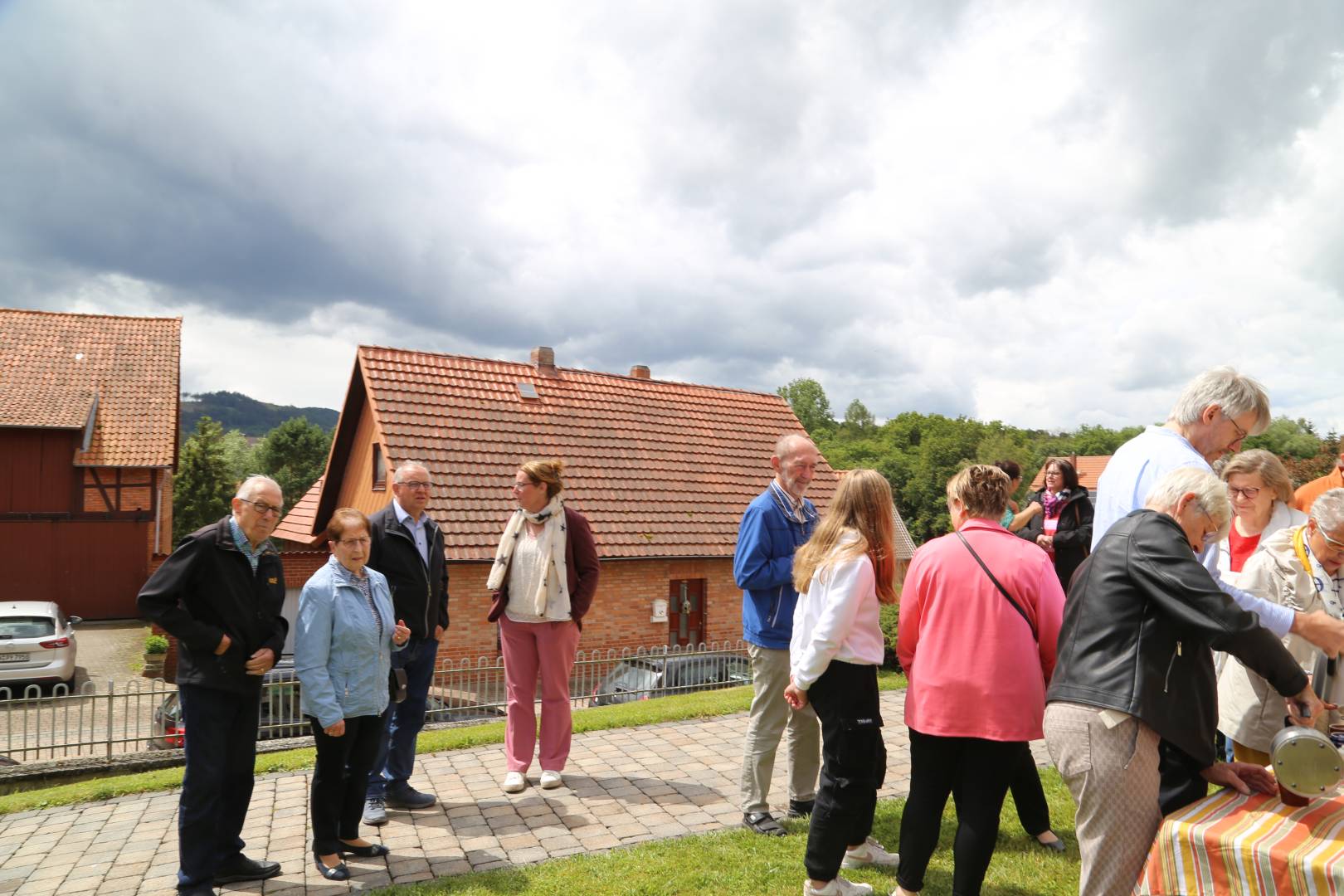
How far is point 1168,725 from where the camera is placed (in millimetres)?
2654

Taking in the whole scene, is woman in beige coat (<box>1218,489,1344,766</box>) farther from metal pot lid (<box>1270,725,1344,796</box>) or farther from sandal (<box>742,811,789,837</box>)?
sandal (<box>742,811,789,837</box>)

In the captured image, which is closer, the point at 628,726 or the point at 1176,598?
the point at 1176,598

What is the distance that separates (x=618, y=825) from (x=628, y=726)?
250 cm

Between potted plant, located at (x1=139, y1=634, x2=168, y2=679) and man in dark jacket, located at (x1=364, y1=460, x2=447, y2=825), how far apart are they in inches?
583

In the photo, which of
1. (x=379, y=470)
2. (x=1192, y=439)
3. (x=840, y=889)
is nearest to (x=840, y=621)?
(x=840, y=889)

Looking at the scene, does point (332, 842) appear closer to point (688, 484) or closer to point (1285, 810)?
point (1285, 810)

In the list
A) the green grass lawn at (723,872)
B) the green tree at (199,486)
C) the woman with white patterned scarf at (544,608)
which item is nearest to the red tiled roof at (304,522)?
the green tree at (199,486)

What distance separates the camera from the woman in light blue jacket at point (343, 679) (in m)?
4.04

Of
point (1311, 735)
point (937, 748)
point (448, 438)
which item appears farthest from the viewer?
point (448, 438)

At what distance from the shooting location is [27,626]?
45.3 ft

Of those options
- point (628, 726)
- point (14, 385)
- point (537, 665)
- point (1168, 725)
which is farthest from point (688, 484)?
point (14, 385)

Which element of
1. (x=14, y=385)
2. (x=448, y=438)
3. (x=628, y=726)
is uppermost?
(x=14, y=385)

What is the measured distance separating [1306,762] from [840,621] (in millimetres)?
1595

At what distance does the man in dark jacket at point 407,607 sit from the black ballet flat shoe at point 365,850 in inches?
19.4
